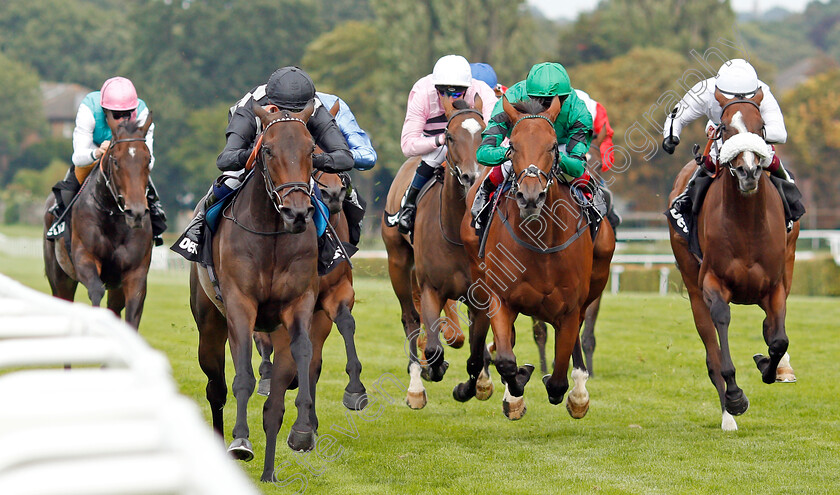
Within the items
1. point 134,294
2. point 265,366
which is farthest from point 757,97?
point 134,294

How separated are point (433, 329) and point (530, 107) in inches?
73.5

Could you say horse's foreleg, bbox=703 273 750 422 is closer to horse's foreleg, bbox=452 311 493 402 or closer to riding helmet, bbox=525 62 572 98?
horse's foreleg, bbox=452 311 493 402

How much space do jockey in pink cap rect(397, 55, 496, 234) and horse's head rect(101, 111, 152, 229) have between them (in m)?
1.84

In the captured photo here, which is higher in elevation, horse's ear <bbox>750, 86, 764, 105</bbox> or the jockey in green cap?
horse's ear <bbox>750, 86, 764, 105</bbox>

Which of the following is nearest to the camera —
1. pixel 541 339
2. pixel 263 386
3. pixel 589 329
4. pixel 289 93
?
pixel 289 93

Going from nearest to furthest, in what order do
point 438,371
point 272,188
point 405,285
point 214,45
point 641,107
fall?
point 272,188, point 438,371, point 405,285, point 641,107, point 214,45

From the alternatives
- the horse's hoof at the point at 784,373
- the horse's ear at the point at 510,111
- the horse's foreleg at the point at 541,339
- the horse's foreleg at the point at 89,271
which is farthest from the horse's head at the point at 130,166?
the horse's hoof at the point at 784,373

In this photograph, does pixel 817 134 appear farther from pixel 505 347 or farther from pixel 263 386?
pixel 505 347

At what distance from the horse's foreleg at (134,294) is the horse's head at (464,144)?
9.19 feet

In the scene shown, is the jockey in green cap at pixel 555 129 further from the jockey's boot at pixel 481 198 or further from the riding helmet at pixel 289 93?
the riding helmet at pixel 289 93

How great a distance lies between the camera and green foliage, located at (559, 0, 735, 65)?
148 ft

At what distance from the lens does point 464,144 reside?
7086 mm

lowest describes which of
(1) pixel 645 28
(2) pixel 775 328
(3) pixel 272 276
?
(2) pixel 775 328

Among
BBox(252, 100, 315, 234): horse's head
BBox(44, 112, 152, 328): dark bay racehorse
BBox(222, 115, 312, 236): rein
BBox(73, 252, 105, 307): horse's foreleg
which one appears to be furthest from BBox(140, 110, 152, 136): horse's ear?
BBox(252, 100, 315, 234): horse's head
